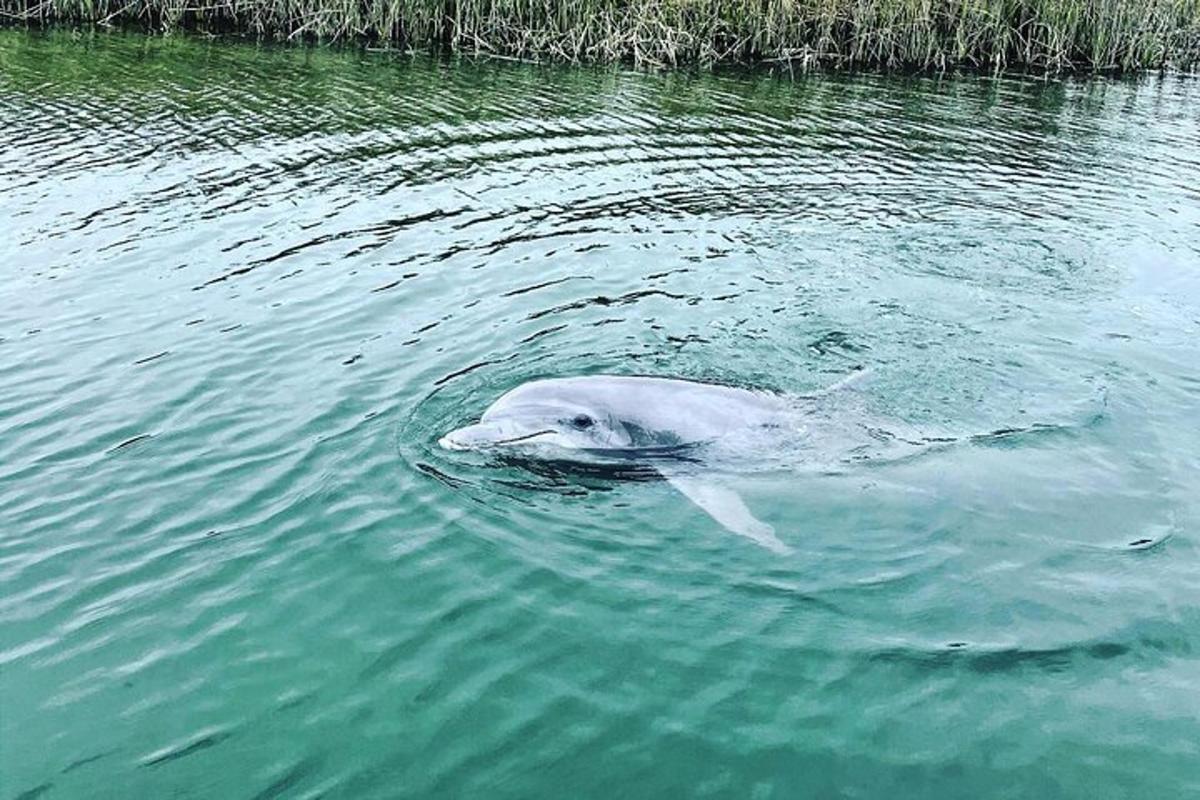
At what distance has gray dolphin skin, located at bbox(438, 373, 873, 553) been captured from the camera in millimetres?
7816

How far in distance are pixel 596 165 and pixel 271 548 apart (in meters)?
11.4

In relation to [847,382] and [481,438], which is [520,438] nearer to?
[481,438]

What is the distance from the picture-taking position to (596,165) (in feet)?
57.4

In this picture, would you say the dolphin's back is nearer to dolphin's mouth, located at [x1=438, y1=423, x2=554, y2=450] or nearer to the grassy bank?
dolphin's mouth, located at [x1=438, y1=423, x2=554, y2=450]

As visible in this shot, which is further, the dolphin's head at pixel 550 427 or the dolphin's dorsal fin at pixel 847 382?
the dolphin's dorsal fin at pixel 847 382

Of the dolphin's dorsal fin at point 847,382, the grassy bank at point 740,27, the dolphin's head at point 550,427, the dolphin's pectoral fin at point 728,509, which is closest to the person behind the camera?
the dolphin's pectoral fin at point 728,509

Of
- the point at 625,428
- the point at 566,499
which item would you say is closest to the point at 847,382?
the point at 625,428

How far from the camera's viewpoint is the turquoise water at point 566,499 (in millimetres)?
5598

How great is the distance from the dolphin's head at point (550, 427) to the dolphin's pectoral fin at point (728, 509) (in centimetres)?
59

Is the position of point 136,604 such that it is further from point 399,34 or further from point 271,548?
point 399,34

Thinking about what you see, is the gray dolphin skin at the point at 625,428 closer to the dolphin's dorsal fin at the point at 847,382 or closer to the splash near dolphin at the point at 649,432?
the splash near dolphin at the point at 649,432

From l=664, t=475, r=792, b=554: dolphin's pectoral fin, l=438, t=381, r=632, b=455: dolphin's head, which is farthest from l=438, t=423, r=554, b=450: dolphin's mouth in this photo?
l=664, t=475, r=792, b=554: dolphin's pectoral fin

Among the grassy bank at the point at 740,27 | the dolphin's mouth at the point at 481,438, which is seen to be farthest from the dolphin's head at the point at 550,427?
the grassy bank at the point at 740,27

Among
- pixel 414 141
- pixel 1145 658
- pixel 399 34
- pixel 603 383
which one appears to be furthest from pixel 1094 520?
pixel 399 34
